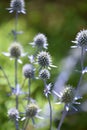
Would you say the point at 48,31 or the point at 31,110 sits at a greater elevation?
the point at 48,31

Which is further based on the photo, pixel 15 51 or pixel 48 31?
pixel 48 31

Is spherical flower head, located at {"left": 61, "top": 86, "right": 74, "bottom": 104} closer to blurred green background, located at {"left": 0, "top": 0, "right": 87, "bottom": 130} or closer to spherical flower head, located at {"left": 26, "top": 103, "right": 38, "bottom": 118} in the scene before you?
spherical flower head, located at {"left": 26, "top": 103, "right": 38, "bottom": 118}

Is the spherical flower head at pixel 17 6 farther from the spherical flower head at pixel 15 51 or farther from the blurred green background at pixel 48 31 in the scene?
the blurred green background at pixel 48 31

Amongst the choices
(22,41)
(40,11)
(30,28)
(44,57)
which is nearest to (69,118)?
(22,41)

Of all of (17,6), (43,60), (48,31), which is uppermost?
(48,31)

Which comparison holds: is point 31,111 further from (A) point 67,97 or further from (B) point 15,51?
(B) point 15,51

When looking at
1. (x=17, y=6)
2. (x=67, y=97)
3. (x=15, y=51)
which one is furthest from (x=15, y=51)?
(x=67, y=97)

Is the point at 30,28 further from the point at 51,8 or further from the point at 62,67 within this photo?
the point at 62,67

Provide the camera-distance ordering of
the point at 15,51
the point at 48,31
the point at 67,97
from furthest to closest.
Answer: the point at 48,31 < the point at 15,51 < the point at 67,97

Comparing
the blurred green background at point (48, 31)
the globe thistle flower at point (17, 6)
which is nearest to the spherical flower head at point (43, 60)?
the globe thistle flower at point (17, 6)
